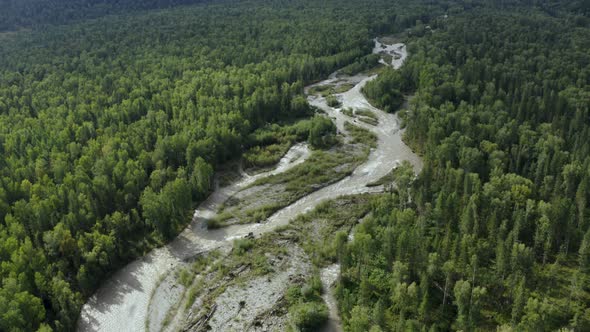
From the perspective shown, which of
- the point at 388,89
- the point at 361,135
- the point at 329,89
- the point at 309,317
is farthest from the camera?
the point at 329,89

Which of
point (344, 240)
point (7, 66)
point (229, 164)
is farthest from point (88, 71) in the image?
point (344, 240)

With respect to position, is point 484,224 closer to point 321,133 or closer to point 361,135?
point 361,135

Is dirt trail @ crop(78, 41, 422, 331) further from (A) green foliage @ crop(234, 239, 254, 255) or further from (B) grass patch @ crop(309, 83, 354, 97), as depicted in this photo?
(B) grass patch @ crop(309, 83, 354, 97)

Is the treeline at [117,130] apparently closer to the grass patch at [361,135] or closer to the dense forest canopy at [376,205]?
the dense forest canopy at [376,205]

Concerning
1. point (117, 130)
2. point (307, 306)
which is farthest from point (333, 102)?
point (307, 306)

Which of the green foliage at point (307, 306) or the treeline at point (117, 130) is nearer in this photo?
the green foliage at point (307, 306)

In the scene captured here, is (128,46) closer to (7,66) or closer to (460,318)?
(7,66)

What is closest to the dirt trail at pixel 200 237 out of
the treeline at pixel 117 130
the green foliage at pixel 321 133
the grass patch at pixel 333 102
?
the treeline at pixel 117 130
